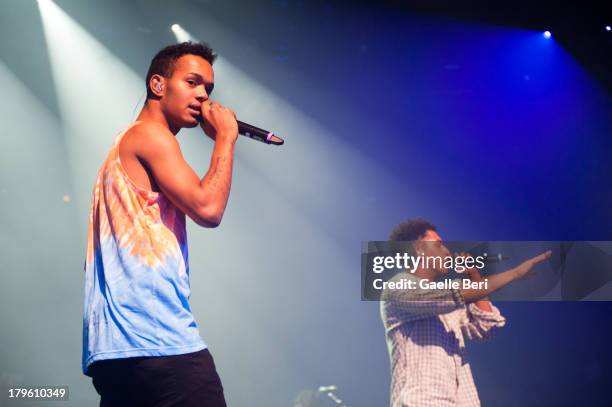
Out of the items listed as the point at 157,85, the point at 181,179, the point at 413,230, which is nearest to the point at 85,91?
the point at 413,230

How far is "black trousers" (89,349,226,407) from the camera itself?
4.44 ft

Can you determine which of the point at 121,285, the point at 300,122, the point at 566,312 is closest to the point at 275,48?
the point at 300,122

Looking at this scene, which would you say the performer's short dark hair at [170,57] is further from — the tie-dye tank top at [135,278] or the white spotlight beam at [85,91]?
the white spotlight beam at [85,91]

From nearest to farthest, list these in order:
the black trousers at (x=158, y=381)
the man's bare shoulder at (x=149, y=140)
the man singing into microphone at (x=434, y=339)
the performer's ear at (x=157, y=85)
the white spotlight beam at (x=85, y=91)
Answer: the black trousers at (x=158, y=381), the man's bare shoulder at (x=149, y=140), the performer's ear at (x=157, y=85), the man singing into microphone at (x=434, y=339), the white spotlight beam at (x=85, y=91)

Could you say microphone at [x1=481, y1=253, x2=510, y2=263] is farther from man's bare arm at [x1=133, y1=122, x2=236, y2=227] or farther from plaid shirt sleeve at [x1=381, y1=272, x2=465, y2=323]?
man's bare arm at [x1=133, y1=122, x2=236, y2=227]

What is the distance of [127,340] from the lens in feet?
4.50

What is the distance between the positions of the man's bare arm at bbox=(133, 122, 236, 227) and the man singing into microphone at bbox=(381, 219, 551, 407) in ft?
5.65

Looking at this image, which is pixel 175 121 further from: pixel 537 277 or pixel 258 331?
pixel 258 331

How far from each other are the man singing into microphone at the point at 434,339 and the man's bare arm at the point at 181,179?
5.65ft

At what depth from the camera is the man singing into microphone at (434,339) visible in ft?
9.16

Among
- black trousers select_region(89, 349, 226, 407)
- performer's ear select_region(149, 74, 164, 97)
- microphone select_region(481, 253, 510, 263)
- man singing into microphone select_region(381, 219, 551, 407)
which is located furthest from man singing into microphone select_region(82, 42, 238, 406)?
microphone select_region(481, 253, 510, 263)

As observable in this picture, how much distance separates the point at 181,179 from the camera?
1.43 metres

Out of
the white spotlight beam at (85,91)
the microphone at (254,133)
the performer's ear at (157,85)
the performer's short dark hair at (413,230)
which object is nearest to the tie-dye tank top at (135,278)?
the performer's ear at (157,85)

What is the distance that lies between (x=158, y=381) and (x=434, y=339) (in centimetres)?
185
